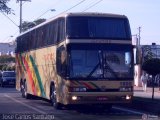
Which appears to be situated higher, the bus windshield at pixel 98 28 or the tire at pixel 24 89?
the bus windshield at pixel 98 28

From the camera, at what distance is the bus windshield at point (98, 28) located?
66.0 feet

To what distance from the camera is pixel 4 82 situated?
177 feet

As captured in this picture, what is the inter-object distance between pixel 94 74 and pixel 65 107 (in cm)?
427

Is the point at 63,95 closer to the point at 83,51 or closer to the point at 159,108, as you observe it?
the point at 83,51

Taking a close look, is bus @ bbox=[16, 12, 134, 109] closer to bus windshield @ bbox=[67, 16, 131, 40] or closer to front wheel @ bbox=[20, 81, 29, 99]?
bus windshield @ bbox=[67, 16, 131, 40]

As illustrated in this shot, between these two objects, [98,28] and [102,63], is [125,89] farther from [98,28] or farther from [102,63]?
[98,28]

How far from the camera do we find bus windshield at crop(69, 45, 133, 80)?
1959 cm

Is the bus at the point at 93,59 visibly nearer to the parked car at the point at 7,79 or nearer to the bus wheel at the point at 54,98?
the bus wheel at the point at 54,98

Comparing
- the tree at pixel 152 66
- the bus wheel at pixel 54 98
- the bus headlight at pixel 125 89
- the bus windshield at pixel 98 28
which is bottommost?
the bus wheel at pixel 54 98

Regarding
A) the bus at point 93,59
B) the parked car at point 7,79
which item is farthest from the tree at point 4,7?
the parked car at point 7,79

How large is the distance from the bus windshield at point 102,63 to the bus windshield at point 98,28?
55 cm

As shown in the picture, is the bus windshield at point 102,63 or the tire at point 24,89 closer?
the bus windshield at point 102,63

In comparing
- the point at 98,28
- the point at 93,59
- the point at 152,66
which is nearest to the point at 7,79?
the point at 152,66

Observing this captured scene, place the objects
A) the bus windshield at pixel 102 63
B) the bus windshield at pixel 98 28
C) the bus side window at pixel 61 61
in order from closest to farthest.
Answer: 1. the bus windshield at pixel 102 63
2. the bus side window at pixel 61 61
3. the bus windshield at pixel 98 28
